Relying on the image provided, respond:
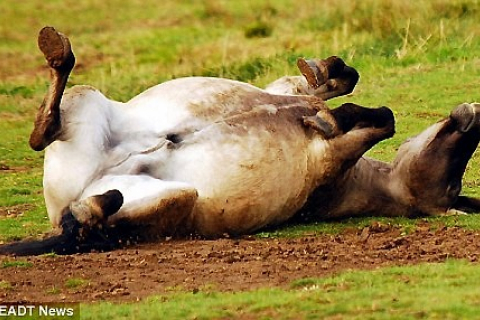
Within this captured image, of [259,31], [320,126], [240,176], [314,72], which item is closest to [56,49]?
[240,176]

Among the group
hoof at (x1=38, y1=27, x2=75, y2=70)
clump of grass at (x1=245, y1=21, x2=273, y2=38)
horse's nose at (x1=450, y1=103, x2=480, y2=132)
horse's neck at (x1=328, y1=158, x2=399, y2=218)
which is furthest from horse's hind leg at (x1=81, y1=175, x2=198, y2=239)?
clump of grass at (x1=245, y1=21, x2=273, y2=38)

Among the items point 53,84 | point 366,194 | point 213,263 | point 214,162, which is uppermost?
point 53,84

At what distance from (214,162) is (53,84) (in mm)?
1050

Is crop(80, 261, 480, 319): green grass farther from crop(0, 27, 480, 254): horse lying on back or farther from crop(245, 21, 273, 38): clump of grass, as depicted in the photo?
crop(245, 21, 273, 38): clump of grass

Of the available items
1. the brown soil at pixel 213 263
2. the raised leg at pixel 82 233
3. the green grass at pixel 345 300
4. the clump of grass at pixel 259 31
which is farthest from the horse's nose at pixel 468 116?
the clump of grass at pixel 259 31

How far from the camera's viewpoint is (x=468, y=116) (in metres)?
7.56

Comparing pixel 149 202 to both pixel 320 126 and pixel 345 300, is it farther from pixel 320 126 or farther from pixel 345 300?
pixel 345 300

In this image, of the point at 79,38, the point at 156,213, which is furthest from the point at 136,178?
the point at 79,38

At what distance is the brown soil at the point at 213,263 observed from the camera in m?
5.89

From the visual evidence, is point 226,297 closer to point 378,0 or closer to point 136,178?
point 136,178

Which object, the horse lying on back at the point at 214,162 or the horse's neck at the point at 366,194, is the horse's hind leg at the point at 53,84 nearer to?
the horse lying on back at the point at 214,162

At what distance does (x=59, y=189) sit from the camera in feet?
21.7

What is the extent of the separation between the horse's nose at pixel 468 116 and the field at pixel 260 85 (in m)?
0.62

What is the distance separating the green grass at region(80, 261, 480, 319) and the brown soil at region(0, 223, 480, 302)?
7.7 inches
